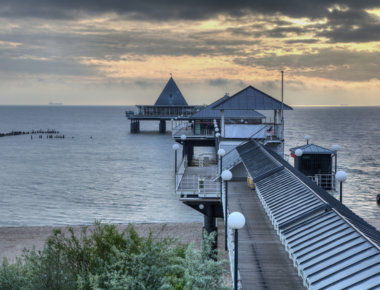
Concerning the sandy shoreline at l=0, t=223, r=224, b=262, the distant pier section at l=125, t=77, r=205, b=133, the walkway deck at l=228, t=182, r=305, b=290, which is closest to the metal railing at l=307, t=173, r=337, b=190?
the walkway deck at l=228, t=182, r=305, b=290

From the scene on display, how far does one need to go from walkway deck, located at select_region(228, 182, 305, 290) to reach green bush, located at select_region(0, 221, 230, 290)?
0.82 metres

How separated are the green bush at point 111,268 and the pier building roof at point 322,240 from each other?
1828 mm

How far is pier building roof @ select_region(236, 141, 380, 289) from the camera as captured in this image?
5957 millimetres

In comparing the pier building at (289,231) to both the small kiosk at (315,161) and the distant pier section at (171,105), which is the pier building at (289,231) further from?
the distant pier section at (171,105)

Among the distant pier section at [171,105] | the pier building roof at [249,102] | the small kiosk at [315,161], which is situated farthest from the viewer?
the distant pier section at [171,105]

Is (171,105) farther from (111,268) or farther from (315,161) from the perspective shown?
(111,268)

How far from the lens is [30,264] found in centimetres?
1110

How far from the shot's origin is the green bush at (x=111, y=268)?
9180 mm

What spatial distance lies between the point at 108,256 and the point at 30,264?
215 centimetres

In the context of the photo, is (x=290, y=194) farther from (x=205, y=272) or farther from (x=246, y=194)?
(x=246, y=194)

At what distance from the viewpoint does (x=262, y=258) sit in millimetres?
9961

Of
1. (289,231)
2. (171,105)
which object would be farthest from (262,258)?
(171,105)

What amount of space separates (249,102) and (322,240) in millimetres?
17831

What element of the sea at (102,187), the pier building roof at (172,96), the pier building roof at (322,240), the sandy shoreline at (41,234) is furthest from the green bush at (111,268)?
the pier building roof at (172,96)
